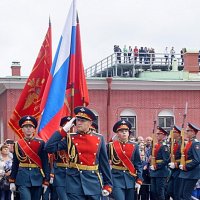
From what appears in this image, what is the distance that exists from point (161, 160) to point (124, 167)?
3.15 m

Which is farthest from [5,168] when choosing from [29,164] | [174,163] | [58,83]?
[174,163]

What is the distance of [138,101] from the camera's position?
2828cm

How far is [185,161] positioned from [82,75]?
11.0 feet

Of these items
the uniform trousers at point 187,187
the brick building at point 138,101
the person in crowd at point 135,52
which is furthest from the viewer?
the person in crowd at point 135,52

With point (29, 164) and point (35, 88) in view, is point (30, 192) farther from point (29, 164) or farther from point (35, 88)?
point (35, 88)

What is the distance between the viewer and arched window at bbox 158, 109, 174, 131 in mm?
28328

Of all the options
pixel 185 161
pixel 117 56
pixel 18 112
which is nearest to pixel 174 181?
pixel 185 161

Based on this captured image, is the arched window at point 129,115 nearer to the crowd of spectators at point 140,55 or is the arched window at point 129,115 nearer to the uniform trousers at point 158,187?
the crowd of spectators at point 140,55

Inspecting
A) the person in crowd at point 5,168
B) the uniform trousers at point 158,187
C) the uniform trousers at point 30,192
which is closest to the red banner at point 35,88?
the person in crowd at point 5,168

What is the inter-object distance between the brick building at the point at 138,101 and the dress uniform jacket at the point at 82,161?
755 inches

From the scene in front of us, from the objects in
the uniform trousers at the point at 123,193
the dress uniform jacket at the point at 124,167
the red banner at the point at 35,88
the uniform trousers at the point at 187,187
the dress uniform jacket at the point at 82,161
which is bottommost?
the uniform trousers at the point at 187,187

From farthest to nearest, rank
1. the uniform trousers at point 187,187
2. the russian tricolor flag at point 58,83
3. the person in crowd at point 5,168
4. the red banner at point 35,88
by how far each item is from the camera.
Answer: the uniform trousers at point 187,187, the person in crowd at point 5,168, the red banner at point 35,88, the russian tricolor flag at point 58,83

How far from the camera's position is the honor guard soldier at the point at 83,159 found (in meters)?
8.12

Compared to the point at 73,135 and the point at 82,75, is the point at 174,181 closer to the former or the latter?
the point at 82,75
